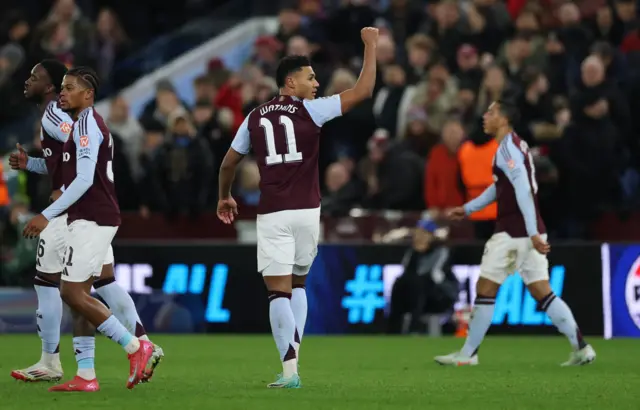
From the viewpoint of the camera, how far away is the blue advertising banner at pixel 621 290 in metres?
18.6

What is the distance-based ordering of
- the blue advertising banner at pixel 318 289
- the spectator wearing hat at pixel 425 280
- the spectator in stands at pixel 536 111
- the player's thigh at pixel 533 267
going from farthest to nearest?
1. the spectator in stands at pixel 536 111
2. the spectator wearing hat at pixel 425 280
3. the blue advertising banner at pixel 318 289
4. the player's thigh at pixel 533 267

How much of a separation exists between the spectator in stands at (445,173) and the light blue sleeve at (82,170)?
30.2 ft

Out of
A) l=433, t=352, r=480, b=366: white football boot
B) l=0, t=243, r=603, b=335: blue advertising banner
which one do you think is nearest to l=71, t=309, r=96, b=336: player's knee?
l=433, t=352, r=480, b=366: white football boot

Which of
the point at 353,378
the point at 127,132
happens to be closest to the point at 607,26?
the point at 127,132

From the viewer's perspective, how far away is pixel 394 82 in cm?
2131

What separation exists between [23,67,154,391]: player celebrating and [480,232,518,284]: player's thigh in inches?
159

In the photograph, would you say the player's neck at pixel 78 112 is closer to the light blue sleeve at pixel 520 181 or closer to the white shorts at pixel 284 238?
the white shorts at pixel 284 238

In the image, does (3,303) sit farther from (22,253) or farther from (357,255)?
(357,255)

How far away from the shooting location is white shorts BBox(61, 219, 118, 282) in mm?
10898

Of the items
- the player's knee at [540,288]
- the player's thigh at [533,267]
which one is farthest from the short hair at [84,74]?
the player's knee at [540,288]

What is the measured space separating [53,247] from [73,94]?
1399mm

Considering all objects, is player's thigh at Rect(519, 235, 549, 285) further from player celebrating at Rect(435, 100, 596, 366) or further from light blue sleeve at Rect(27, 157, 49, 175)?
light blue sleeve at Rect(27, 157, 49, 175)

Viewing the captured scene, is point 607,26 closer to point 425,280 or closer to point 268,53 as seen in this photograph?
point 425,280

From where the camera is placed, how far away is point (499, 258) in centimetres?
1408
